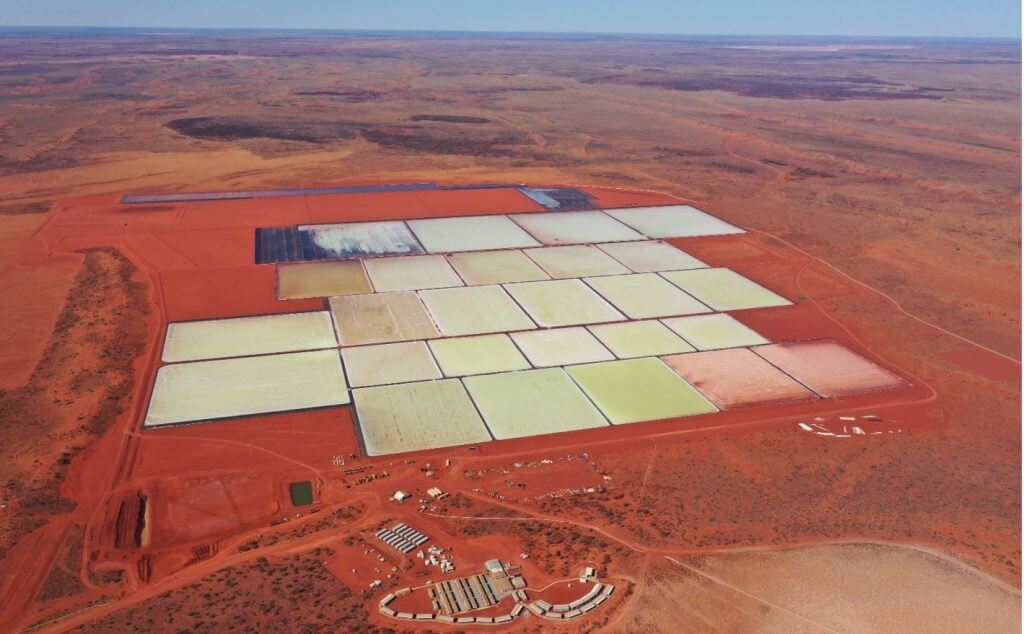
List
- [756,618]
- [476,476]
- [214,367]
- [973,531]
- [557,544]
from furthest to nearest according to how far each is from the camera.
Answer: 1. [214,367]
2. [476,476]
3. [973,531]
4. [557,544]
5. [756,618]

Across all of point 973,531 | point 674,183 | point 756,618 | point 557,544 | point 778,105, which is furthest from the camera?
point 778,105

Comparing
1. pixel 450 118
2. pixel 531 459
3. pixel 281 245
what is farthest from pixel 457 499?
pixel 450 118

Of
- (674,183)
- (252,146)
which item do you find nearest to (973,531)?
(674,183)

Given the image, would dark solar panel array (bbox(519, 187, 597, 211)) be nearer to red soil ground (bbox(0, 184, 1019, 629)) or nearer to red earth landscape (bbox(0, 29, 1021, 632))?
red earth landscape (bbox(0, 29, 1021, 632))

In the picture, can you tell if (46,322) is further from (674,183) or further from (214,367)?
(674,183)

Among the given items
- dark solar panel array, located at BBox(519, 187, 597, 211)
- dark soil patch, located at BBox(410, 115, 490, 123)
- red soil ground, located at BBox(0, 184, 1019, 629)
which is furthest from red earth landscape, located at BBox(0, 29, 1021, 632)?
dark soil patch, located at BBox(410, 115, 490, 123)

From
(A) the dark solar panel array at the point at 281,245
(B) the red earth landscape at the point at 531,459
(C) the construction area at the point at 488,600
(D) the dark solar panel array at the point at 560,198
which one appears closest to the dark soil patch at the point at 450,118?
(B) the red earth landscape at the point at 531,459

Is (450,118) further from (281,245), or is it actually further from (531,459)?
(531,459)

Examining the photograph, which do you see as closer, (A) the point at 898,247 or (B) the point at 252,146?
(A) the point at 898,247
